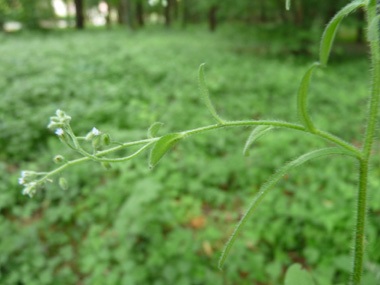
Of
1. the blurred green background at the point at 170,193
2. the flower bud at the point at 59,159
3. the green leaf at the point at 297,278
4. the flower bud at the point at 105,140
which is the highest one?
the flower bud at the point at 105,140

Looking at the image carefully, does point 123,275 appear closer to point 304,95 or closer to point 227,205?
point 227,205

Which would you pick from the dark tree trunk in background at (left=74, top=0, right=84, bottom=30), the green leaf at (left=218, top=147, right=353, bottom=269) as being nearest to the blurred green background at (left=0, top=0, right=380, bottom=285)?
the green leaf at (left=218, top=147, right=353, bottom=269)

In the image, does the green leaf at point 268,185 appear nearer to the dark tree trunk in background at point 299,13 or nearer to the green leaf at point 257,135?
the green leaf at point 257,135

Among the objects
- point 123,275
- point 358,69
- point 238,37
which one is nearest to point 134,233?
point 123,275

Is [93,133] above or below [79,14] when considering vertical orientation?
below

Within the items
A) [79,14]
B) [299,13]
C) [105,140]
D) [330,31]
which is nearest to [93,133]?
[105,140]

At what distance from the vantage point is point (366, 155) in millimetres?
583

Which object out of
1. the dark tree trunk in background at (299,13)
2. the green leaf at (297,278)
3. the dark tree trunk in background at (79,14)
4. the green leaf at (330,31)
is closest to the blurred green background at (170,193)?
the green leaf at (297,278)

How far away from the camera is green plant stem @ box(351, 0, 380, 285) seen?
548 millimetres

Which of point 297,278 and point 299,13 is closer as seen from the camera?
point 297,278

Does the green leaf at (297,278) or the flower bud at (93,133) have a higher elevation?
the flower bud at (93,133)

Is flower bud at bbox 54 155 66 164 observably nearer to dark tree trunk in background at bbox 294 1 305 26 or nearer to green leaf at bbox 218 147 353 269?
green leaf at bbox 218 147 353 269

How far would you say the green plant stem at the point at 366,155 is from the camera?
548mm

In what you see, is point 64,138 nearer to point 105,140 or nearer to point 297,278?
point 105,140
